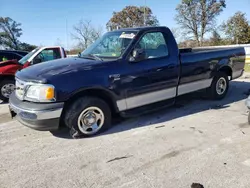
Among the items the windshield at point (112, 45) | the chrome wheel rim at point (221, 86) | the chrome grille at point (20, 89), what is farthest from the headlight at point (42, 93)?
the chrome wheel rim at point (221, 86)

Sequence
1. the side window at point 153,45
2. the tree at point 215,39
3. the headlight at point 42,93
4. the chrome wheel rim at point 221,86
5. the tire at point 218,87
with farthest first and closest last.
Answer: the tree at point 215,39
the chrome wheel rim at point 221,86
the tire at point 218,87
the side window at point 153,45
the headlight at point 42,93

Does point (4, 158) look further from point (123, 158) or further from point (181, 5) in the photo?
point (181, 5)

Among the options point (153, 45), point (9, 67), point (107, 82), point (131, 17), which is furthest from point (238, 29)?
point (107, 82)

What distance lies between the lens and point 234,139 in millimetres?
3898

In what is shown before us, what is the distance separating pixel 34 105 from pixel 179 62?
3.02 metres

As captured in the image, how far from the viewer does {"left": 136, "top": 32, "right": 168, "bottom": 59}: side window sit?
473cm

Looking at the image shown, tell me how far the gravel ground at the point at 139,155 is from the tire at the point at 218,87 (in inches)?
42.0

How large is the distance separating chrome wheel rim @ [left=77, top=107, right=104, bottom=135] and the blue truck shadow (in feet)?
0.65

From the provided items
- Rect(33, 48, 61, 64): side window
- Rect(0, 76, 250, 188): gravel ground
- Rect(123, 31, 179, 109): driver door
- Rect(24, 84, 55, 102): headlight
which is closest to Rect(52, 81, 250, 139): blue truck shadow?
Rect(0, 76, 250, 188): gravel ground

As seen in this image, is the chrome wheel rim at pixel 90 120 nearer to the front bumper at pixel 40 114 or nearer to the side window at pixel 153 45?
the front bumper at pixel 40 114

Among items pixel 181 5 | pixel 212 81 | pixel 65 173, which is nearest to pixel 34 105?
pixel 65 173

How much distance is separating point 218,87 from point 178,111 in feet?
5.10

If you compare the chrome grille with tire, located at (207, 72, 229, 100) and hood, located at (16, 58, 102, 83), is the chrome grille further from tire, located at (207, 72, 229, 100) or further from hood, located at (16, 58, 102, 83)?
tire, located at (207, 72, 229, 100)

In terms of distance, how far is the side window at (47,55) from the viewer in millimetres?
8180
